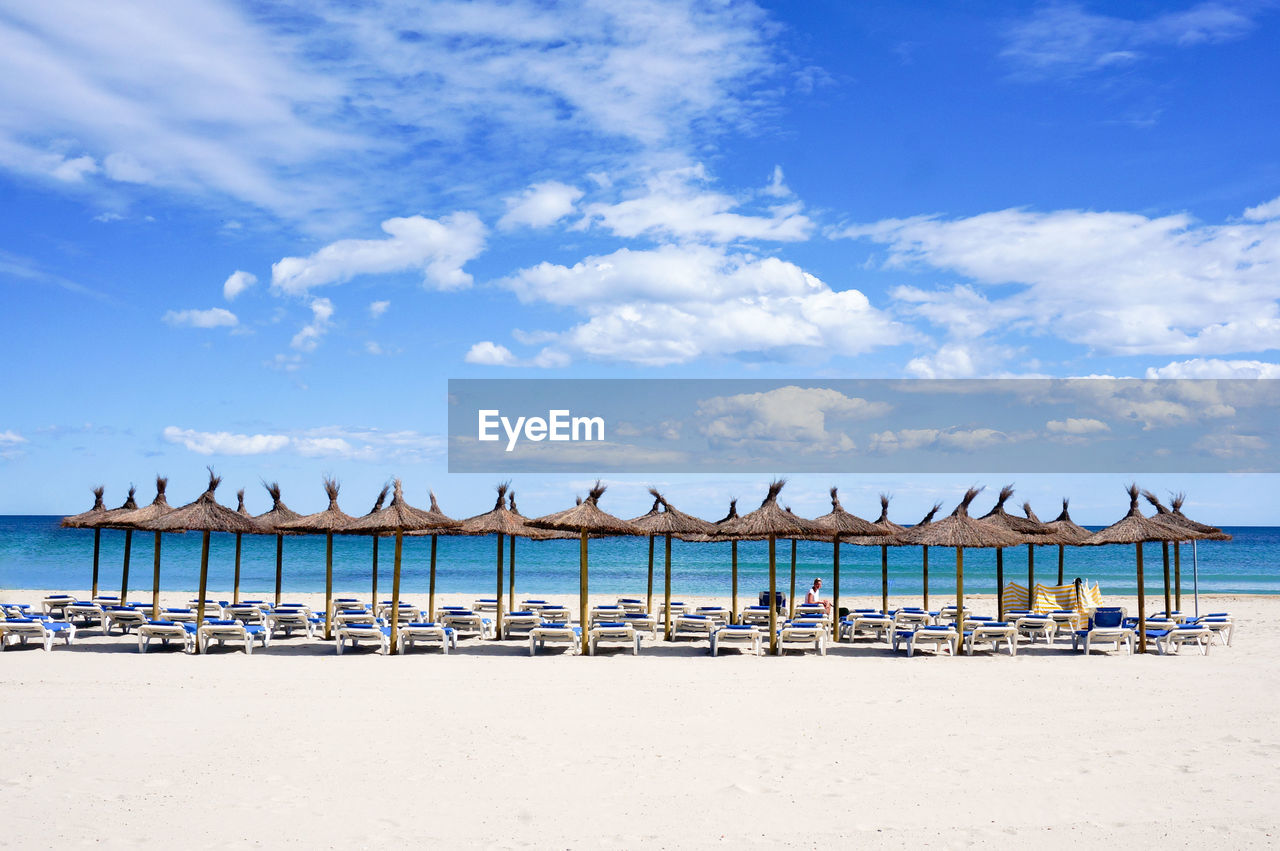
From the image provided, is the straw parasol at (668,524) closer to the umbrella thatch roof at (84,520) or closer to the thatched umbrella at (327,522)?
the thatched umbrella at (327,522)

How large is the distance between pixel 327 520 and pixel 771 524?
667 centimetres

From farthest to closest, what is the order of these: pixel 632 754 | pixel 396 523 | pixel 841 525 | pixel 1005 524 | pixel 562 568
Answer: pixel 562 568
pixel 1005 524
pixel 841 525
pixel 396 523
pixel 632 754

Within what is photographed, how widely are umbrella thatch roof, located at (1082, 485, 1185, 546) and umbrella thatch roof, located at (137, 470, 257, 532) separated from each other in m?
13.2

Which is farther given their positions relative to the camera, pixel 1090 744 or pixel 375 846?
pixel 1090 744

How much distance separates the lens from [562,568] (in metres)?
53.6

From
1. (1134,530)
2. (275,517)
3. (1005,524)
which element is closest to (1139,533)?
(1134,530)

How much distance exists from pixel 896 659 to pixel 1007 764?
6028 mm

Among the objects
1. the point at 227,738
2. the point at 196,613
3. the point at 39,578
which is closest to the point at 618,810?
the point at 227,738

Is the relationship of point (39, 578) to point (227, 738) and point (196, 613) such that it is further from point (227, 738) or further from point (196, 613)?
point (227, 738)

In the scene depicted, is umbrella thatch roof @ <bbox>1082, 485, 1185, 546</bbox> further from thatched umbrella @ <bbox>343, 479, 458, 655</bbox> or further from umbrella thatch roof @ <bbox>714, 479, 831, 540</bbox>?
thatched umbrella @ <bbox>343, 479, 458, 655</bbox>

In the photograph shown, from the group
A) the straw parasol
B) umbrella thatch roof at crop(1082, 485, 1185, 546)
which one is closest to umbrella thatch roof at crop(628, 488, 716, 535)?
the straw parasol

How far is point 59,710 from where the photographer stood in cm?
880

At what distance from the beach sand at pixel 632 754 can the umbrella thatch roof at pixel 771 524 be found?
1.92 meters

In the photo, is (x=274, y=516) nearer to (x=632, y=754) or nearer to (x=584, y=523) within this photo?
(x=584, y=523)
